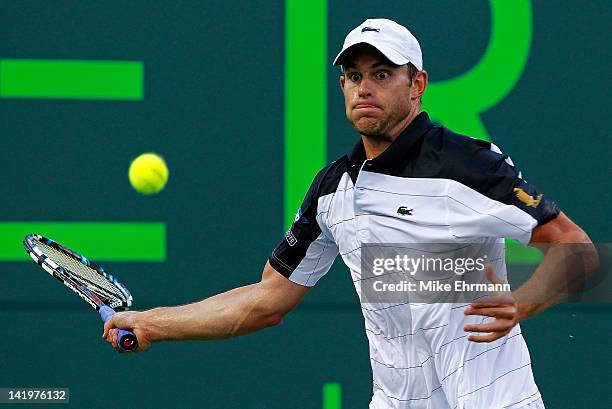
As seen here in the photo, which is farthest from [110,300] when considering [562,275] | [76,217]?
[562,275]

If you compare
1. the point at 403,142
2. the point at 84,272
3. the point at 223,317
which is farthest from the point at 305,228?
the point at 84,272

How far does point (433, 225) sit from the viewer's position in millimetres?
3117

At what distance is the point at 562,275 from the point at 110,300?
60.8 inches

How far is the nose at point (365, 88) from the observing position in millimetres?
3191

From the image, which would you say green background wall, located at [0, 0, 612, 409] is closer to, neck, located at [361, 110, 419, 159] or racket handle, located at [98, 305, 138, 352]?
racket handle, located at [98, 305, 138, 352]

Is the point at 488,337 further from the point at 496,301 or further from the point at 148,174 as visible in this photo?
the point at 148,174

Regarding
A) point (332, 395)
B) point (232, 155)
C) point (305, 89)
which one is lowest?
point (332, 395)

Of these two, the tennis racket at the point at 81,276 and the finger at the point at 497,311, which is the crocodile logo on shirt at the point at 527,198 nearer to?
the finger at the point at 497,311

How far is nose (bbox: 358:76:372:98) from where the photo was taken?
3.19 metres

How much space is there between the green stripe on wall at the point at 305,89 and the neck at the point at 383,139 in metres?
1.31

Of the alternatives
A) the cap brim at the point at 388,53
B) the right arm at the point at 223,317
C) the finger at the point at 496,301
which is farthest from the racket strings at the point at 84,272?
the finger at the point at 496,301

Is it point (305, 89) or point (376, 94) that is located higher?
point (305, 89)

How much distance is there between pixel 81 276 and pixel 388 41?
54.9 inches

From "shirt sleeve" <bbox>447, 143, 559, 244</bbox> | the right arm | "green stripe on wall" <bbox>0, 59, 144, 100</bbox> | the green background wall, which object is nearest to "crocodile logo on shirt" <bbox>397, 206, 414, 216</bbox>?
"shirt sleeve" <bbox>447, 143, 559, 244</bbox>
